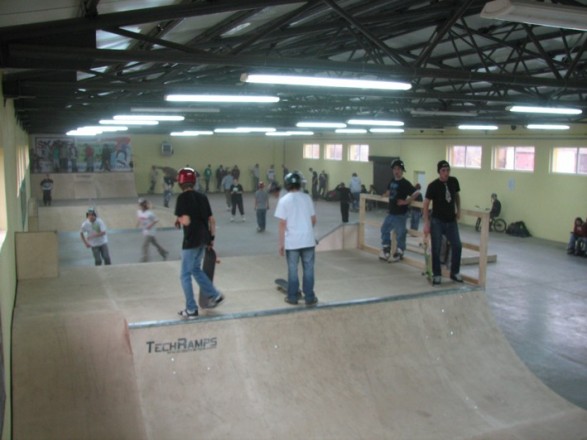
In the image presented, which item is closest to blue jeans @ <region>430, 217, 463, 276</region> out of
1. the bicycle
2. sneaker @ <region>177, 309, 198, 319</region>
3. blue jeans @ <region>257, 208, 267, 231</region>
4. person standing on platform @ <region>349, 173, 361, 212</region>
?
sneaker @ <region>177, 309, 198, 319</region>

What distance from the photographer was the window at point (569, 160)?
63.0ft

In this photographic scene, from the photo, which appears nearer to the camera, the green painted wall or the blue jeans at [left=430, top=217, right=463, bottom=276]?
the blue jeans at [left=430, top=217, right=463, bottom=276]

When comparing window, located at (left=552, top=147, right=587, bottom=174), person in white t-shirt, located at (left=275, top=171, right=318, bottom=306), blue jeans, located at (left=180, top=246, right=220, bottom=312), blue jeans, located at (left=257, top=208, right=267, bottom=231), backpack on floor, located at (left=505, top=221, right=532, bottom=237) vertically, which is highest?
window, located at (left=552, top=147, right=587, bottom=174)

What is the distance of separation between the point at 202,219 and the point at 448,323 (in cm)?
402

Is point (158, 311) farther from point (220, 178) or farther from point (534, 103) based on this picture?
point (220, 178)

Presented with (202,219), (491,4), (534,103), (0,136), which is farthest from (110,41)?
(534,103)

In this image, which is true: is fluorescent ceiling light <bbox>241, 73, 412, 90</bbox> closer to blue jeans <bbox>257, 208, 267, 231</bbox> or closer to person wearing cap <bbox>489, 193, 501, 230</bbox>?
blue jeans <bbox>257, 208, 267, 231</bbox>

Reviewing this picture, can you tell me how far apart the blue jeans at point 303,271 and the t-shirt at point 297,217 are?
0.36 feet

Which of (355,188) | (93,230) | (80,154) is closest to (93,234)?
(93,230)

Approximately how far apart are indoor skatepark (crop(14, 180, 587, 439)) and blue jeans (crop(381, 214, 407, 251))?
1.65 m

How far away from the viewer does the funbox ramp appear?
6336 mm

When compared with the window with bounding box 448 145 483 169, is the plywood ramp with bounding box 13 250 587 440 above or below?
below

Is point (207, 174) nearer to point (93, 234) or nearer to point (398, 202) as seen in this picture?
point (93, 234)

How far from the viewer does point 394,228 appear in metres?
10.3
